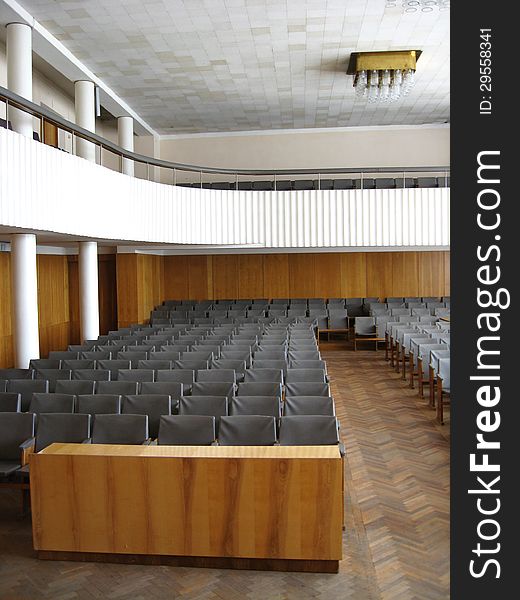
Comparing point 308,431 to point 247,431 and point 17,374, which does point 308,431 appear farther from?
point 17,374

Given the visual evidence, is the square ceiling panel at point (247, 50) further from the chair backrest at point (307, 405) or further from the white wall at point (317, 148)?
the chair backrest at point (307, 405)

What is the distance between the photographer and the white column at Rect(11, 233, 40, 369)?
33.8 feet

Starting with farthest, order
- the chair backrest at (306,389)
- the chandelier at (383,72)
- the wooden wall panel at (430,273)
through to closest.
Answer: the wooden wall panel at (430,273)
the chandelier at (383,72)
the chair backrest at (306,389)

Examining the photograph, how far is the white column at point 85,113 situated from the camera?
44.5 feet

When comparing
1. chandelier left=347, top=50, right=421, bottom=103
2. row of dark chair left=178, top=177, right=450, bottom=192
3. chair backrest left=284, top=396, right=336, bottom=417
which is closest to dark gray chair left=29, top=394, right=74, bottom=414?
chair backrest left=284, top=396, right=336, bottom=417

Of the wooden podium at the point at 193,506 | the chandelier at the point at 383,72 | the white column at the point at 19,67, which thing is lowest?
the wooden podium at the point at 193,506

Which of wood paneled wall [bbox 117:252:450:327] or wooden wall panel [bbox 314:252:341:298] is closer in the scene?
wood paneled wall [bbox 117:252:450:327]

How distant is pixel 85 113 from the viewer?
14.0m

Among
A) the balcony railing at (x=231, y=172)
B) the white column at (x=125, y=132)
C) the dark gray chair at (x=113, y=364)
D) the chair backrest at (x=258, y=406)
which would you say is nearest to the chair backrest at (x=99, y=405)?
the chair backrest at (x=258, y=406)

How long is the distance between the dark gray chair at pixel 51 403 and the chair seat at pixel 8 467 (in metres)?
1.00

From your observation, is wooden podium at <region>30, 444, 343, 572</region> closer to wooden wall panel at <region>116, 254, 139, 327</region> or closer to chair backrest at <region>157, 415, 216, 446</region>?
chair backrest at <region>157, 415, 216, 446</region>

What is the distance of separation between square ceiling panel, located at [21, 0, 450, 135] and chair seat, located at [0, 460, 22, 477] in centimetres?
Answer: 813

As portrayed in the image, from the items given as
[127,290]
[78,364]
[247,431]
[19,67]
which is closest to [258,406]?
[247,431]

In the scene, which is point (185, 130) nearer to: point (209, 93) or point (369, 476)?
point (209, 93)
